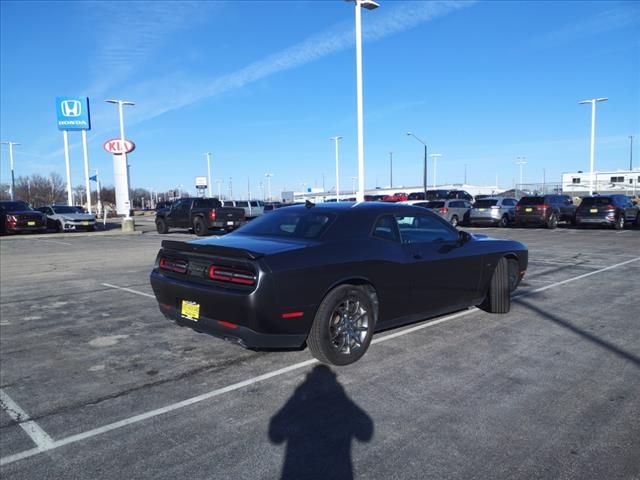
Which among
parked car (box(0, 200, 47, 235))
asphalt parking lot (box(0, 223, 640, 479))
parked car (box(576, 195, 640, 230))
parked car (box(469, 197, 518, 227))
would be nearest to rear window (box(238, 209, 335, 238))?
asphalt parking lot (box(0, 223, 640, 479))

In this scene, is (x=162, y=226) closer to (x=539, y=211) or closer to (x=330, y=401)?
(x=539, y=211)

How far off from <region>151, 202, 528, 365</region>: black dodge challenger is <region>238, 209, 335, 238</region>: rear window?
0.04 ft

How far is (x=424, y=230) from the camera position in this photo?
5.50m

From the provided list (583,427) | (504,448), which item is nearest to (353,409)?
(504,448)

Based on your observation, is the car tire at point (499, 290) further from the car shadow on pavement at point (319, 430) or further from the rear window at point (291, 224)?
the car shadow on pavement at point (319, 430)

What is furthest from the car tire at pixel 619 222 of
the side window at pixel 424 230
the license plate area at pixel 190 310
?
the license plate area at pixel 190 310

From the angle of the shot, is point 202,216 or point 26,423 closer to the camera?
point 26,423

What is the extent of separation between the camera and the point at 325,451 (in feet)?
9.89

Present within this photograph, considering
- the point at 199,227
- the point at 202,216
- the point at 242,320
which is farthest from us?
the point at 199,227

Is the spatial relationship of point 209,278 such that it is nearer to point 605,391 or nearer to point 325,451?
point 325,451

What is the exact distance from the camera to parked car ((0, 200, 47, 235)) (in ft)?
77.6

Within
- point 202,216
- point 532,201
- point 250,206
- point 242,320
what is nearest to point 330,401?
point 242,320

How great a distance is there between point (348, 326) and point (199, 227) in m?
19.0

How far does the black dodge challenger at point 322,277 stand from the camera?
3998 millimetres
